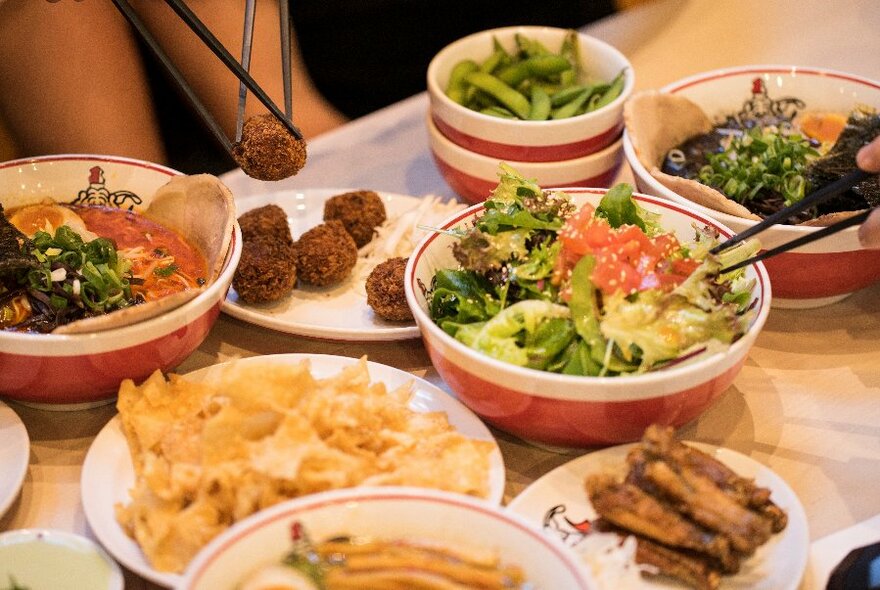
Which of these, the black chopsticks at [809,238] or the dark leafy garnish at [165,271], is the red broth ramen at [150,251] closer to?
the dark leafy garnish at [165,271]

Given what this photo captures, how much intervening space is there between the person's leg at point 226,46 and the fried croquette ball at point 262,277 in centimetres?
118

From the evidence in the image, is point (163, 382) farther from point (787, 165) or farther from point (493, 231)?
point (787, 165)

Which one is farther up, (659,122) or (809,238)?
(809,238)

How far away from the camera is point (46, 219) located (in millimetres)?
2377

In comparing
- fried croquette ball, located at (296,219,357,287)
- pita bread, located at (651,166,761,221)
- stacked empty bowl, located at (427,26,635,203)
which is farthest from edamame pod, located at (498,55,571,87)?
fried croquette ball, located at (296,219,357,287)

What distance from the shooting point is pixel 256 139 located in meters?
2.15

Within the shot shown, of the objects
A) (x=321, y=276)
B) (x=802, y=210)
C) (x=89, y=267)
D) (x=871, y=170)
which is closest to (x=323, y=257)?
(x=321, y=276)

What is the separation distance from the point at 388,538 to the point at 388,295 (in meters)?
0.91

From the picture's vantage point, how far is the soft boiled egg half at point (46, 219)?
2.33 meters

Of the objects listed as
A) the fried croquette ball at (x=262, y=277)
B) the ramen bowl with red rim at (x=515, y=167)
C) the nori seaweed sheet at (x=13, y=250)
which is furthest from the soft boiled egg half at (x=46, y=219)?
the ramen bowl with red rim at (x=515, y=167)

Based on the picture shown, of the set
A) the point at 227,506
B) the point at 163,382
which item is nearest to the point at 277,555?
the point at 227,506

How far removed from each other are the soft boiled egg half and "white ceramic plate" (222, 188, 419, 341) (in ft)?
1.46

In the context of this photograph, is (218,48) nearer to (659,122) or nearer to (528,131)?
(528,131)

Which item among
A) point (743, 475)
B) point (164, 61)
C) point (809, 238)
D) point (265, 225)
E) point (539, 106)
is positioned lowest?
point (743, 475)
